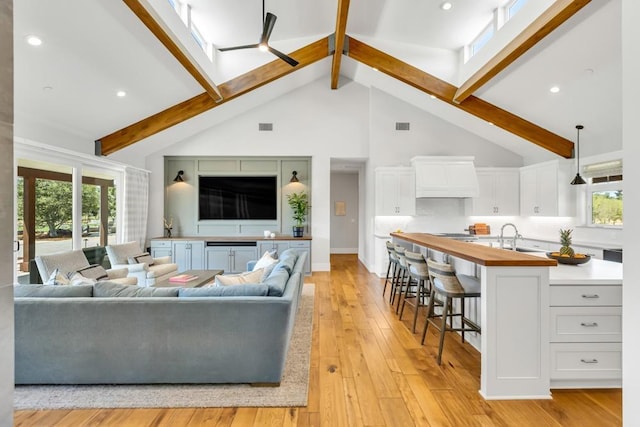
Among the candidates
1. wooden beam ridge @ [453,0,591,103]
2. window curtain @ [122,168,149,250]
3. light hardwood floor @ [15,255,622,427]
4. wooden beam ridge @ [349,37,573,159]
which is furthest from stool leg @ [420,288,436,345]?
window curtain @ [122,168,149,250]

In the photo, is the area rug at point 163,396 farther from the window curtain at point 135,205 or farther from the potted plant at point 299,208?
→ the potted plant at point 299,208

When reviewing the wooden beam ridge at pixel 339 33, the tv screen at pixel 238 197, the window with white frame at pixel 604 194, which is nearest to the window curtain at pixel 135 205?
the tv screen at pixel 238 197

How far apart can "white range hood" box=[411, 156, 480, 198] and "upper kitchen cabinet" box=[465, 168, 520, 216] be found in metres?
0.45

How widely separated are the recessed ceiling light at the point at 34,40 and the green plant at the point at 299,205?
182 inches

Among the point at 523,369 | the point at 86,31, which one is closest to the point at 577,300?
the point at 523,369

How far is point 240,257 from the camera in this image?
21.4 feet

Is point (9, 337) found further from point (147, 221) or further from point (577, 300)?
point (147, 221)

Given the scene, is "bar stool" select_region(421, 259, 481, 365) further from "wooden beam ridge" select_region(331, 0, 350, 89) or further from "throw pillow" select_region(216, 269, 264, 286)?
"wooden beam ridge" select_region(331, 0, 350, 89)

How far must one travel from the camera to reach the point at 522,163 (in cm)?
698

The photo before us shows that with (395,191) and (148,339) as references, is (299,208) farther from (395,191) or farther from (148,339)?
(148,339)

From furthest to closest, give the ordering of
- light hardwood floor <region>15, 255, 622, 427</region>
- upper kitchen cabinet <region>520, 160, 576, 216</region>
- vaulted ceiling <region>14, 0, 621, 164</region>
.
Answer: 1. upper kitchen cabinet <region>520, 160, 576, 216</region>
2. vaulted ceiling <region>14, 0, 621, 164</region>
3. light hardwood floor <region>15, 255, 622, 427</region>

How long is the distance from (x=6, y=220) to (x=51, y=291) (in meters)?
1.86

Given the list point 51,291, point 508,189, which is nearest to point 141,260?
point 51,291

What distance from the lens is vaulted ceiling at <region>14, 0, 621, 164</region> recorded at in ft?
10.8
